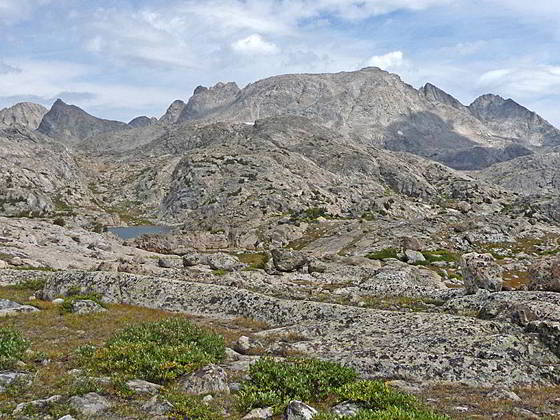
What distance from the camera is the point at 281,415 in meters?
13.0

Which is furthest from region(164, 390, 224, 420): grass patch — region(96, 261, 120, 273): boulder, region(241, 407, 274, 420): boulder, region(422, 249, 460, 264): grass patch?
region(422, 249, 460, 264): grass patch

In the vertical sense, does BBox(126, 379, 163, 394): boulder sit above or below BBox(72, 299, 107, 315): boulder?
above

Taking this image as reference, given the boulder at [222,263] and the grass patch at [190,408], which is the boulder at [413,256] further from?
the grass patch at [190,408]

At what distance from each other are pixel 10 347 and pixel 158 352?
5168mm

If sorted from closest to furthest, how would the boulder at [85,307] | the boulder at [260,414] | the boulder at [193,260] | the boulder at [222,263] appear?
the boulder at [260,414]
the boulder at [85,307]
the boulder at [222,263]
the boulder at [193,260]

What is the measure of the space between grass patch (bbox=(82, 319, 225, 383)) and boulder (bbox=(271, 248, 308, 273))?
43008 mm

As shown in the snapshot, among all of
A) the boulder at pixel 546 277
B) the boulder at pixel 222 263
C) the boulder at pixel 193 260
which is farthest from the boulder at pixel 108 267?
the boulder at pixel 546 277

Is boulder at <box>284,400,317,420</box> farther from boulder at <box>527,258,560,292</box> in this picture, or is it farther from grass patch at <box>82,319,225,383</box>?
boulder at <box>527,258,560,292</box>

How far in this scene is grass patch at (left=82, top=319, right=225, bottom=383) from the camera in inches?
627

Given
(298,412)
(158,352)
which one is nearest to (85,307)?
(158,352)

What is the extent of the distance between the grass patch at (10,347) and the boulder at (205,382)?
19.3 feet

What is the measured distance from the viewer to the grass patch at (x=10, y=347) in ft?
52.0

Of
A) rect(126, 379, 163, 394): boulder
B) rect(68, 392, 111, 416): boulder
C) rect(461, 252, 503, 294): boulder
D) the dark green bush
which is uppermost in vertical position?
rect(68, 392, 111, 416): boulder

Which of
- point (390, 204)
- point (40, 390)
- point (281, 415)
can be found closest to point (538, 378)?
point (281, 415)
